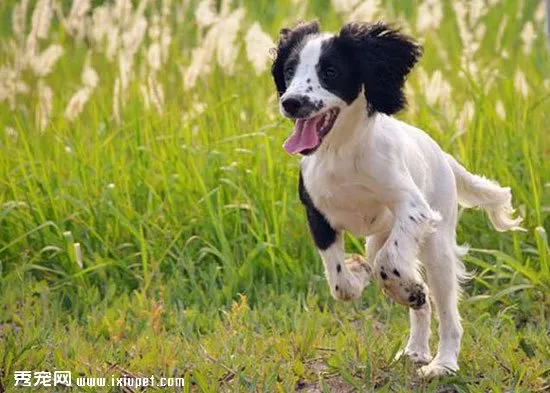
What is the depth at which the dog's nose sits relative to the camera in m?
5.28

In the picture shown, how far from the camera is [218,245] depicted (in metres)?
7.62

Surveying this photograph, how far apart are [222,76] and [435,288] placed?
368 centimetres

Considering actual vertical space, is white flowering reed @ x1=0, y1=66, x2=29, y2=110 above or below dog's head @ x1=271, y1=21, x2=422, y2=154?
below

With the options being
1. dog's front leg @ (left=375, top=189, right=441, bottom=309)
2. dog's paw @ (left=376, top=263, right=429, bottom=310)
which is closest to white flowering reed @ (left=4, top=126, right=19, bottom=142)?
dog's front leg @ (left=375, top=189, right=441, bottom=309)

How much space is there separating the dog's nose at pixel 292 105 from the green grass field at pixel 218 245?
1.09 m

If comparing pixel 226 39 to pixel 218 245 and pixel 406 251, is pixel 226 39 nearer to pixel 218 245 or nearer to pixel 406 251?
pixel 218 245

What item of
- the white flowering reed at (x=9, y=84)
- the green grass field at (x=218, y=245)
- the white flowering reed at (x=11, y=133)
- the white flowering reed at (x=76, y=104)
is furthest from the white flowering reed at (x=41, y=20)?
the white flowering reed at (x=11, y=133)

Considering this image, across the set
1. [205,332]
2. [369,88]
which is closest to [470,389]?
[369,88]

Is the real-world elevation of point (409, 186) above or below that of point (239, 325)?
above

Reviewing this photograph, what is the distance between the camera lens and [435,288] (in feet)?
19.7

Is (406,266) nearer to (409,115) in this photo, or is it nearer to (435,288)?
(435,288)

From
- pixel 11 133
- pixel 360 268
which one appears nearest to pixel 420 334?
pixel 360 268

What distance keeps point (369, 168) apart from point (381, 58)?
47cm

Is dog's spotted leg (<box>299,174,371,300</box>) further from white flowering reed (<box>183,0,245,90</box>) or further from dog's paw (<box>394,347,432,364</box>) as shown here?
white flowering reed (<box>183,0,245,90</box>)
